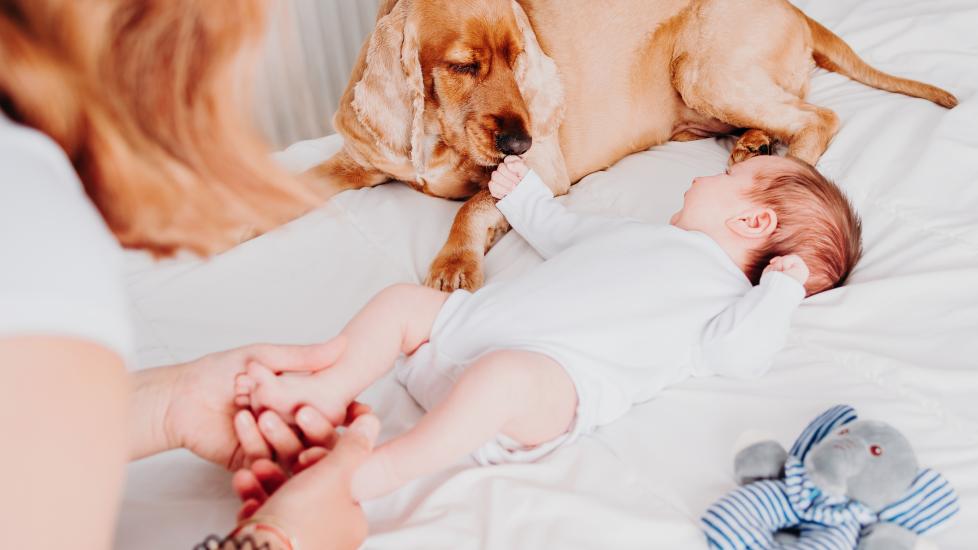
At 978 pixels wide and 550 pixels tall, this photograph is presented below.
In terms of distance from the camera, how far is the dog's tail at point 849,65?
6.61ft

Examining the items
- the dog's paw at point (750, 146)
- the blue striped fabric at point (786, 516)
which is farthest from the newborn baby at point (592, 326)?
the dog's paw at point (750, 146)

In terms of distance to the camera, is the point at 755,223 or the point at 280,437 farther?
the point at 755,223

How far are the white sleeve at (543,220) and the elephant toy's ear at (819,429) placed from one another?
554 millimetres

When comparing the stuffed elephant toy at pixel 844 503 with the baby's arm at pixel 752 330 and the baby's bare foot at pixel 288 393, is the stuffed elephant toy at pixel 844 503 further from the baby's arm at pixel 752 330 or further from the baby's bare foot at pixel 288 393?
the baby's bare foot at pixel 288 393

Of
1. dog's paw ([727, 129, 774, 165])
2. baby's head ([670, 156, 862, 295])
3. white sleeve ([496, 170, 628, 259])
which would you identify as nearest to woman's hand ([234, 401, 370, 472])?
white sleeve ([496, 170, 628, 259])

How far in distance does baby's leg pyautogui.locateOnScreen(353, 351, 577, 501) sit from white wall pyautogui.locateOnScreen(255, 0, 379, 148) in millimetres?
1769

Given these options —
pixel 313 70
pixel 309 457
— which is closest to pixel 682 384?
pixel 309 457

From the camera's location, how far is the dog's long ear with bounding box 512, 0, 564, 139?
190 cm

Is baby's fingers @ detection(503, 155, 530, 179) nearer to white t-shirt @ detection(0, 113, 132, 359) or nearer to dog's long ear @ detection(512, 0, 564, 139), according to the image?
dog's long ear @ detection(512, 0, 564, 139)

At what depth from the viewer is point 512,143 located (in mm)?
1722

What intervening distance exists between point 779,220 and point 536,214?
498 mm

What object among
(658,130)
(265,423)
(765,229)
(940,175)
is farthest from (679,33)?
(265,423)

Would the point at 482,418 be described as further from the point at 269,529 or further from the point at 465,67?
the point at 465,67

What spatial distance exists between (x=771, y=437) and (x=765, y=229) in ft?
1.58
